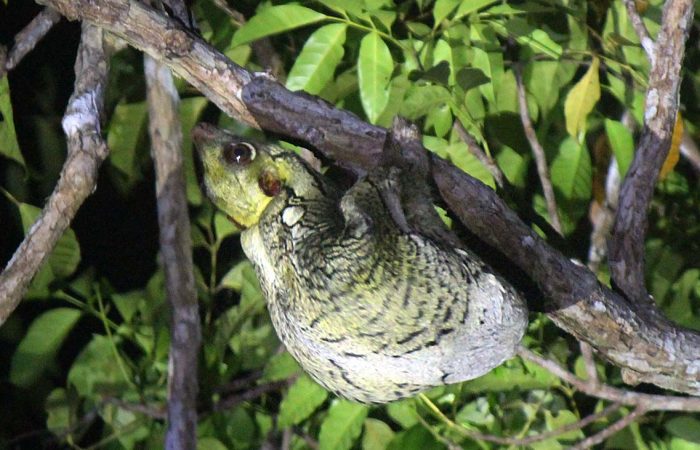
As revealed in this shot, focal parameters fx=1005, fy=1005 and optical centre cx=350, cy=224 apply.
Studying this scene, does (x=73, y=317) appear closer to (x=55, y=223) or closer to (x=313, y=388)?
(x=313, y=388)

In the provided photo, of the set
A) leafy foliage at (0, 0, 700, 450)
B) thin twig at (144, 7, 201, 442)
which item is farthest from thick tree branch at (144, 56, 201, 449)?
leafy foliage at (0, 0, 700, 450)

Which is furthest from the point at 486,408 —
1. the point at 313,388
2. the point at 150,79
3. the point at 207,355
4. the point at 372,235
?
A: the point at 150,79

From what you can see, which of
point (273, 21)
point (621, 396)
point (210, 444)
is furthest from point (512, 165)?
point (210, 444)

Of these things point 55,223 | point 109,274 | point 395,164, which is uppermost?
point 395,164

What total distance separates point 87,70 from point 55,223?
1.41 ft

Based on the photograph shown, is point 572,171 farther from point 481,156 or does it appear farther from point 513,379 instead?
point 513,379

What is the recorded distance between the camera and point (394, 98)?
2297 millimetres

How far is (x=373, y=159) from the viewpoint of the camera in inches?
73.4

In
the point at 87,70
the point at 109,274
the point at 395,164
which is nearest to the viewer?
the point at 395,164

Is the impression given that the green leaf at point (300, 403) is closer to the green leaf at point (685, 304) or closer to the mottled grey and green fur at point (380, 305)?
the mottled grey and green fur at point (380, 305)

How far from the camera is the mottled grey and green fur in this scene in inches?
66.3

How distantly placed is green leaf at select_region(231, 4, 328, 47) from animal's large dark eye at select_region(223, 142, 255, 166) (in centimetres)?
25

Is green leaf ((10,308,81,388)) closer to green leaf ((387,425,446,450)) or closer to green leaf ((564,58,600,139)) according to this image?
green leaf ((387,425,446,450))

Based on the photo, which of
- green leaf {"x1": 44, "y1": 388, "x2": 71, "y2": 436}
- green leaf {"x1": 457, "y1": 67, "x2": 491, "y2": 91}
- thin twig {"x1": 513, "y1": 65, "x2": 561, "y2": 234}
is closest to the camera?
green leaf {"x1": 457, "y1": 67, "x2": 491, "y2": 91}
